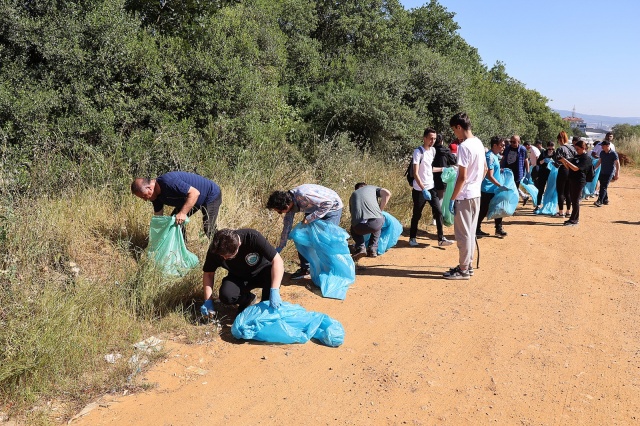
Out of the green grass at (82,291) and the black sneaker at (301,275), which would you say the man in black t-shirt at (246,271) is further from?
the black sneaker at (301,275)

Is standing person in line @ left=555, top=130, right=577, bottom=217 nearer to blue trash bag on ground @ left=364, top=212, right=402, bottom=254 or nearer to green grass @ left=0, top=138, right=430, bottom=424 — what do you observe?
blue trash bag on ground @ left=364, top=212, right=402, bottom=254

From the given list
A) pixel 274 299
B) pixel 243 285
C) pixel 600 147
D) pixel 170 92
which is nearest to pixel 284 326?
pixel 274 299

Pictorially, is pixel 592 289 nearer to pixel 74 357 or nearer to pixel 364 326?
pixel 364 326

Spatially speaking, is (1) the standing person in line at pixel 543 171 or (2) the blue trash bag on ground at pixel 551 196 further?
(1) the standing person in line at pixel 543 171

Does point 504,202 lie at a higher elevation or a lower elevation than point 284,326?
higher

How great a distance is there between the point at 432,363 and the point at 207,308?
6.31 feet

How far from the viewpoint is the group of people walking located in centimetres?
445

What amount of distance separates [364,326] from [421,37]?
2137 centimetres

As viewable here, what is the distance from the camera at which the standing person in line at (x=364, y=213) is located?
20.3ft

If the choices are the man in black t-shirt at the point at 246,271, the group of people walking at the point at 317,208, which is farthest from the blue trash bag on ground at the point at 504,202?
the man in black t-shirt at the point at 246,271

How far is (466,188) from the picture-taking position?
5.57 metres

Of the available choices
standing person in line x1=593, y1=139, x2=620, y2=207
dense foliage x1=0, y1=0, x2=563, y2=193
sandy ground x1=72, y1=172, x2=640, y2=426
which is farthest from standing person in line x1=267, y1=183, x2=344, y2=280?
standing person in line x1=593, y1=139, x2=620, y2=207

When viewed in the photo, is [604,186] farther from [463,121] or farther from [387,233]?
[463,121]

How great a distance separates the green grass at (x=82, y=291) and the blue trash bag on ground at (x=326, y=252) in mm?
716
